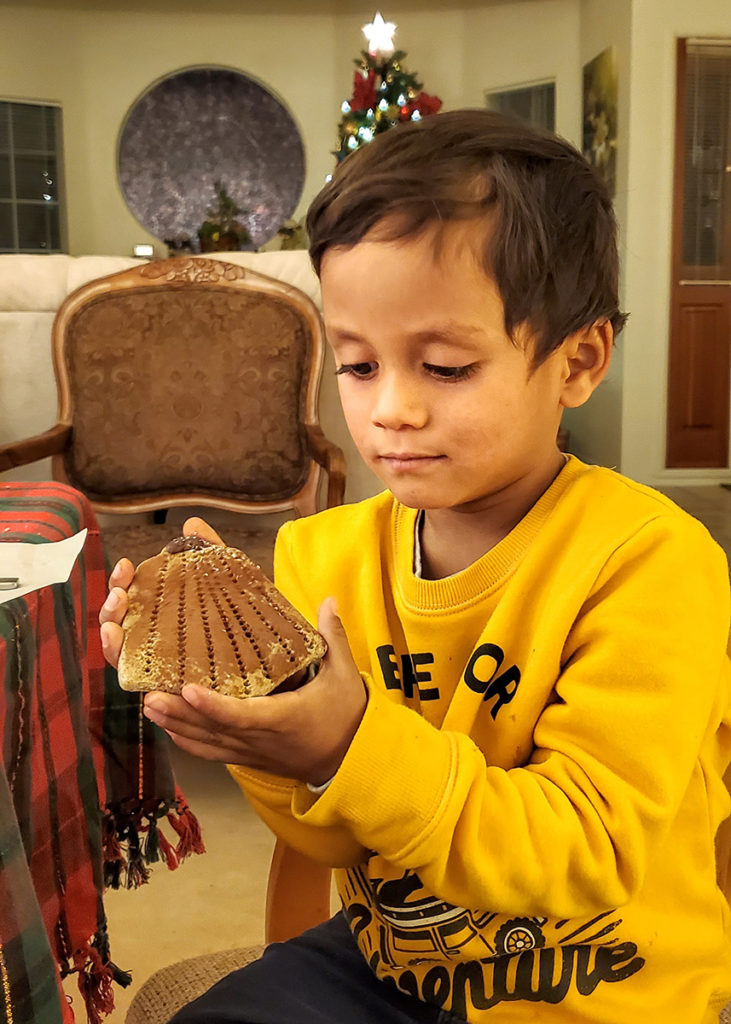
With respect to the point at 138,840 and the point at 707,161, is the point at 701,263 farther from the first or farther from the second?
the point at 138,840

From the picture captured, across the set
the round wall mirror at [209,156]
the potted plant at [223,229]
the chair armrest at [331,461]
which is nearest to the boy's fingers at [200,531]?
the chair armrest at [331,461]

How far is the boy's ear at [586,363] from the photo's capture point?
69 centimetres

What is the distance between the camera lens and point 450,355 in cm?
61

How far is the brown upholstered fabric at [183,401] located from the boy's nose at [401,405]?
2.11 meters

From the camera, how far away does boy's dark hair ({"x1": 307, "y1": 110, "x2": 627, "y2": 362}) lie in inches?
24.1

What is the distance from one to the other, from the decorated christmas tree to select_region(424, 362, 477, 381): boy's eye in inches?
238

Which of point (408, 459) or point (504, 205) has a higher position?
point (504, 205)

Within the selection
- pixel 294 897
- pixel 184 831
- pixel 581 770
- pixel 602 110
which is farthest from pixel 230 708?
pixel 602 110

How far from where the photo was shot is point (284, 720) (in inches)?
20.5

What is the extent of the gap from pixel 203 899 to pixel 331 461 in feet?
3.38

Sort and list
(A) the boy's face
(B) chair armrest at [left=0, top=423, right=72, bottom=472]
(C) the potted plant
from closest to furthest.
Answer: (A) the boy's face → (B) chair armrest at [left=0, top=423, right=72, bottom=472] → (C) the potted plant

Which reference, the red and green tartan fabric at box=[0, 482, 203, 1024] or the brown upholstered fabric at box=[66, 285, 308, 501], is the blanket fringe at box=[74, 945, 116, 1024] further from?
the brown upholstered fabric at box=[66, 285, 308, 501]

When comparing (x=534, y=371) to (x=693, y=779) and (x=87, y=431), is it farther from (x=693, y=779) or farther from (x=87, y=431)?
(x=87, y=431)

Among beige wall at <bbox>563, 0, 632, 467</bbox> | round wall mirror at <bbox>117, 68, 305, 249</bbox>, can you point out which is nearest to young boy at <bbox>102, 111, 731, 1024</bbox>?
beige wall at <bbox>563, 0, 632, 467</bbox>
